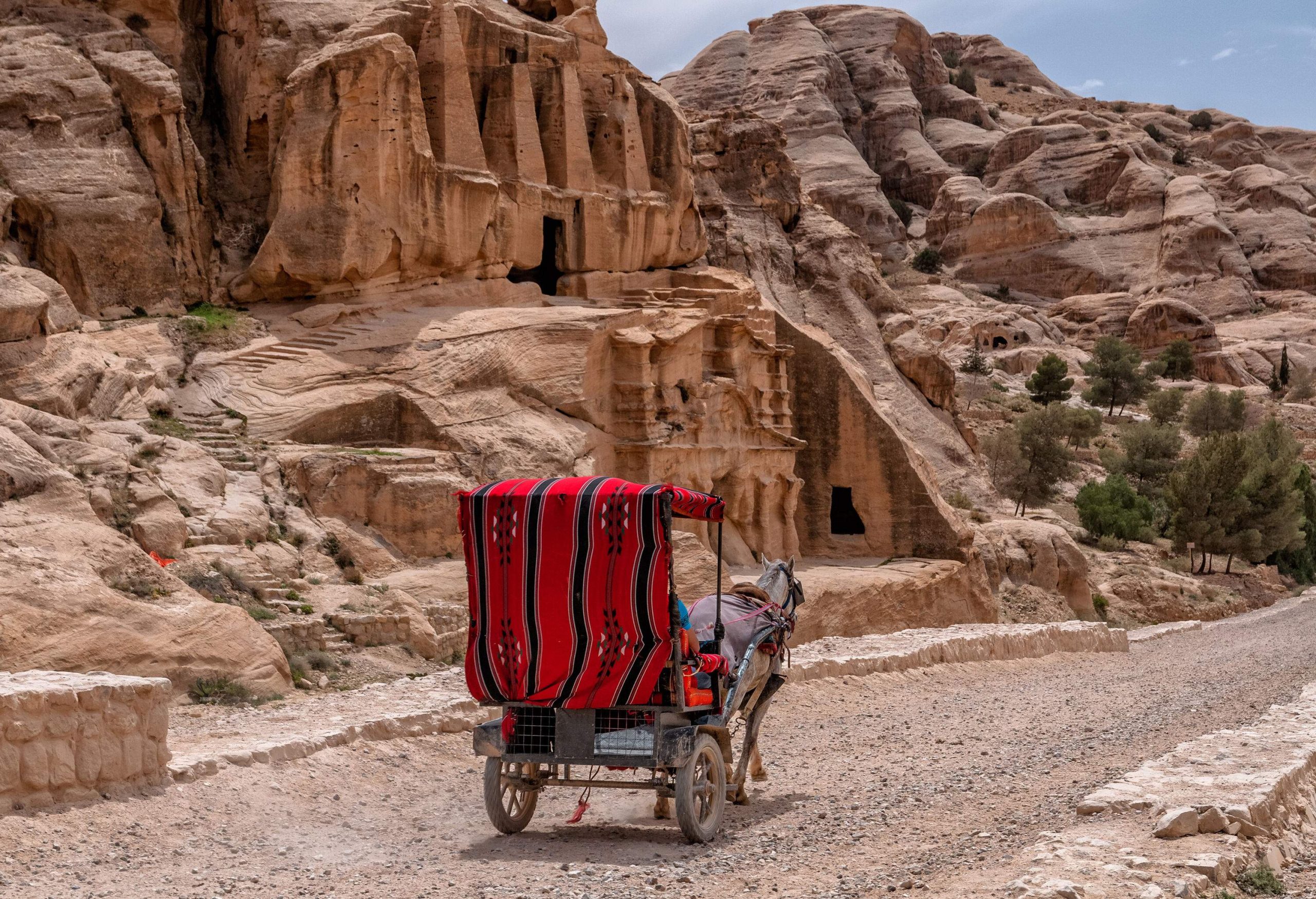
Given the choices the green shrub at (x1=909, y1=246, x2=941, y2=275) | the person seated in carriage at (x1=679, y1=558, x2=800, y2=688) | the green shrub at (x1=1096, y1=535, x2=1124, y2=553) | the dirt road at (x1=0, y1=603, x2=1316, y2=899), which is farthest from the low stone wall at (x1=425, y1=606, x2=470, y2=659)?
the green shrub at (x1=909, y1=246, x2=941, y2=275)

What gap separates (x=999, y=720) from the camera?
48.3ft

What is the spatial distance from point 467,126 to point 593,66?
5.78 metres

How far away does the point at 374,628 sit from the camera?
1702 cm

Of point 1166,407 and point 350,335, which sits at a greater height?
point 350,335

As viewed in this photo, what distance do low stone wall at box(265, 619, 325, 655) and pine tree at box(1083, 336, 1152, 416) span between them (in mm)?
54931

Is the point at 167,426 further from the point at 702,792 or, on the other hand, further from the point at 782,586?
the point at 702,792

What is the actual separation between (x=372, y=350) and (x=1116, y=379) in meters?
49.7

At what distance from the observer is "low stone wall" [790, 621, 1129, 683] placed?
17.1 m

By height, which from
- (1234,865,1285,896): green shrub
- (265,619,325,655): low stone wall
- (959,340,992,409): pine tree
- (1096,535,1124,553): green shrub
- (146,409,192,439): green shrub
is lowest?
(1096,535,1124,553): green shrub

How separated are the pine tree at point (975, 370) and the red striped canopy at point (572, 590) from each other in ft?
179

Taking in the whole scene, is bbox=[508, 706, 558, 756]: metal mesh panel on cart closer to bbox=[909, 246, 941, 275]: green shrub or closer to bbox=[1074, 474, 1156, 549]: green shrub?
bbox=[1074, 474, 1156, 549]: green shrub

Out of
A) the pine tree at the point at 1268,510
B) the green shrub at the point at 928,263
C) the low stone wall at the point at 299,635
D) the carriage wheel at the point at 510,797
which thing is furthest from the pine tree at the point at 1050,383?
the carriage wheel at the point at 510,797

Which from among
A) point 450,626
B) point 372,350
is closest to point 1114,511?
point 372,350

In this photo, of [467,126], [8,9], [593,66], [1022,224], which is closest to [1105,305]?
[1022,224]
